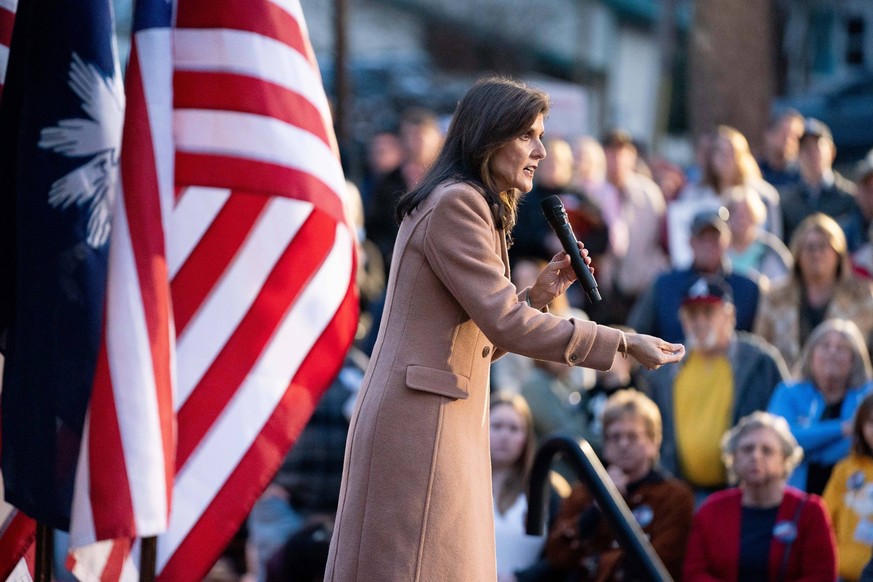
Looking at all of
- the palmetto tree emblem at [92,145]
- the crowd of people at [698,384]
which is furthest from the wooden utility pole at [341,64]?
the palmetto tree emblem at [92,145]

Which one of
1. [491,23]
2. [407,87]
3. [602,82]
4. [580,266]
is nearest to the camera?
[580,266]

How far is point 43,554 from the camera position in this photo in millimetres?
4730

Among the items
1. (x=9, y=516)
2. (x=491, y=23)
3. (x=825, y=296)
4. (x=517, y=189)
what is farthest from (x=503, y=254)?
(x=491, y=23)

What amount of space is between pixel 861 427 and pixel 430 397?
3.54 meters

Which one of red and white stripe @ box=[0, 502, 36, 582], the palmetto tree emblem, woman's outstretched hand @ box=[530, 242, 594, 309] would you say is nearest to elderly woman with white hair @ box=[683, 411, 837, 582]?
woman's outstretched hand @ box=[530, 242, 594, 309]

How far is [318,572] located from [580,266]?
390 centimetres

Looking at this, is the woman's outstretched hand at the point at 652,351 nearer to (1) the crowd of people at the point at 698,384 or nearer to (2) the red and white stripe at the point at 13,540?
(1) the crowd of people at the point at 698,384

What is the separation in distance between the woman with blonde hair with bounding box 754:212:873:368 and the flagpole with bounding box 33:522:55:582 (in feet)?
17.5

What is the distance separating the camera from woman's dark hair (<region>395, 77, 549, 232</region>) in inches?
162

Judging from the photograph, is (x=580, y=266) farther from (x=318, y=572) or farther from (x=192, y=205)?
(x=318, y=572)

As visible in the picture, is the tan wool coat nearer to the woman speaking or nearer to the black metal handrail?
the woman speaking

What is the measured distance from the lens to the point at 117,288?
174 inches

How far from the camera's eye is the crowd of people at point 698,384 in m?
7.01

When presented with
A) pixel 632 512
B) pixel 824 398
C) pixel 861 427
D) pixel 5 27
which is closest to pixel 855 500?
pixel 861 427
